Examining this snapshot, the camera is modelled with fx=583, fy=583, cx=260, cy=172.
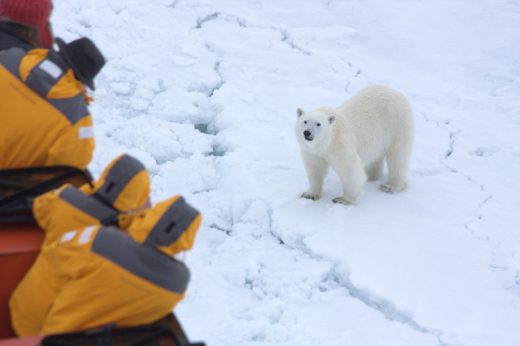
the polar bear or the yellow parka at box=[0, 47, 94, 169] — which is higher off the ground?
the yellow parka at box=[0, 47, 94, 169]

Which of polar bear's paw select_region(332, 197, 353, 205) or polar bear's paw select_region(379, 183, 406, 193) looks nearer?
polar bear's paw select_region(332, 197, 353, 205)

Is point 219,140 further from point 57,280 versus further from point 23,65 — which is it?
point 57,280

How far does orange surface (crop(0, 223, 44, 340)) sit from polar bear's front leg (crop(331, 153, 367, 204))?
233cm

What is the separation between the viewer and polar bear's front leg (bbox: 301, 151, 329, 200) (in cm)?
389

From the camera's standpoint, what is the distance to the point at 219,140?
4.43m

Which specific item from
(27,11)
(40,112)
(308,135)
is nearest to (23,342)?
(40,112)

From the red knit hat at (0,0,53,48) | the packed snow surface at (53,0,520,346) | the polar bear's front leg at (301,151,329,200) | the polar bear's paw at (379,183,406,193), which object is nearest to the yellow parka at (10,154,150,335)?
the red knit hat at (0,0,53,48)

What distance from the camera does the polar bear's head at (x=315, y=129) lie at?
370 centimetres

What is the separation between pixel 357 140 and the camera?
4004mm

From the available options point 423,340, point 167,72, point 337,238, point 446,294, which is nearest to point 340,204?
point 337,238

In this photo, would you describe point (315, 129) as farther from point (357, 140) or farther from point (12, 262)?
point (12, 262)

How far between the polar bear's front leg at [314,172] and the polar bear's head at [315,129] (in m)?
0.13

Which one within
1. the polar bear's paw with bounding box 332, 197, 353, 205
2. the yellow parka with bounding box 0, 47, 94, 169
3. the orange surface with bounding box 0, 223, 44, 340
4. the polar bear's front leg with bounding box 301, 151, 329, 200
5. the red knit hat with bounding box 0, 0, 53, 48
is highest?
the red knit hat with bounding box 0, 0, 53, 48

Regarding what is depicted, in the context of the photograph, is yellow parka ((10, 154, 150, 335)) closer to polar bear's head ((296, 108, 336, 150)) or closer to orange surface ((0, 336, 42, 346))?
orange surface ((0, 336, 42, 346))
